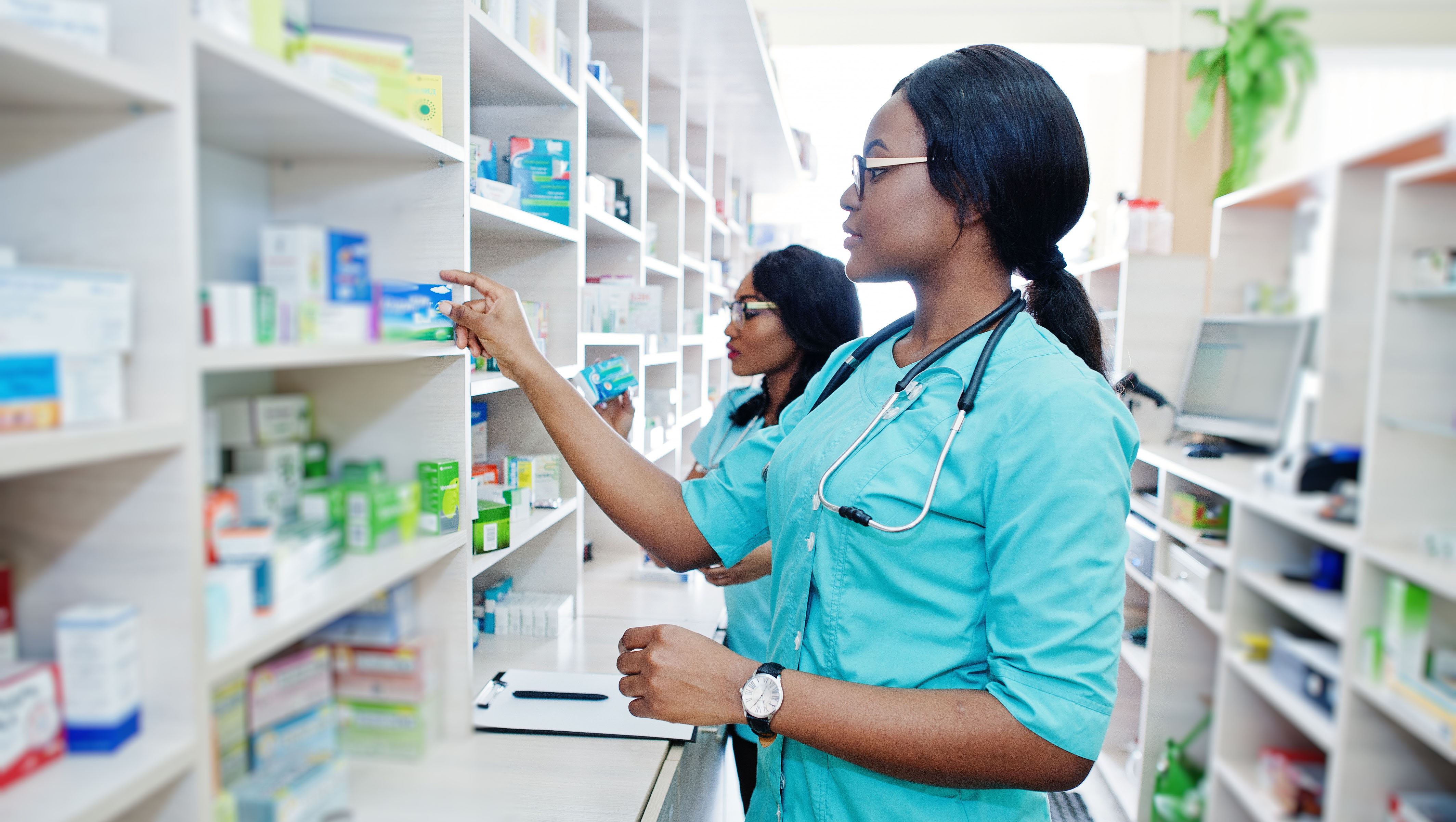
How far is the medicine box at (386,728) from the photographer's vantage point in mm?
620

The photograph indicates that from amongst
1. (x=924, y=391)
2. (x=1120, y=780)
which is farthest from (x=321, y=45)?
(x=1120, y=780)

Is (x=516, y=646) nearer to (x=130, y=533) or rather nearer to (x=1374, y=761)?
(x=130, y=533)

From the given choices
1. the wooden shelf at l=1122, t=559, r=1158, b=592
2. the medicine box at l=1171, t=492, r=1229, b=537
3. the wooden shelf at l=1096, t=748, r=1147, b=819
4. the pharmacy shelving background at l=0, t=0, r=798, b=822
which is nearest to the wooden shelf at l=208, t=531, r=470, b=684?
the pharmacy shelving background at l=0, t=0, r=798, b=822

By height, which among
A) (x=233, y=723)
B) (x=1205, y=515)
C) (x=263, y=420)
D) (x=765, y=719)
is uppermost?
(x=263, y=420)

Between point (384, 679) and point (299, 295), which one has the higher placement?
point (299, 295)

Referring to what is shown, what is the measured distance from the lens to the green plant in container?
5531 millimetres

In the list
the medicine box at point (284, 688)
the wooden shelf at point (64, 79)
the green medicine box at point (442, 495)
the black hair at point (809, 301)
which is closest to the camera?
the wooden shelf at point (64, 79)

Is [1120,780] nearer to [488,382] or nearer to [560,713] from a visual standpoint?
[560,713]

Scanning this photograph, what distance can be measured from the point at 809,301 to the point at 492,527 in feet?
4.11

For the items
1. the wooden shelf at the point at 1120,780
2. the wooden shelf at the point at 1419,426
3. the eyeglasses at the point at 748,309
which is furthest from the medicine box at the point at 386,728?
the wooden shelf at the point at 1120,780

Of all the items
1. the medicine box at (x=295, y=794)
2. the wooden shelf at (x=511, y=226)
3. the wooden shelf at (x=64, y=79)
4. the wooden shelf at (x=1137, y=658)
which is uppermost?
the wooden shelf at (x=511, y=226)

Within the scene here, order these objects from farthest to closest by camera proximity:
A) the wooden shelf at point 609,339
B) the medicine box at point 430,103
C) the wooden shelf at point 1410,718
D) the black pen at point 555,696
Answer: the wooden shelf at point 609,339
the wooden shelf at point 1410,718
the black pen at point 555,696
the medicine box at point 430,103

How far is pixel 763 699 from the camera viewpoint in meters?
1.11

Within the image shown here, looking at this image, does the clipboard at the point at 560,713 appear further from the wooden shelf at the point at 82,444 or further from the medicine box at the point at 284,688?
the wooden shelf at the point at 82,444
